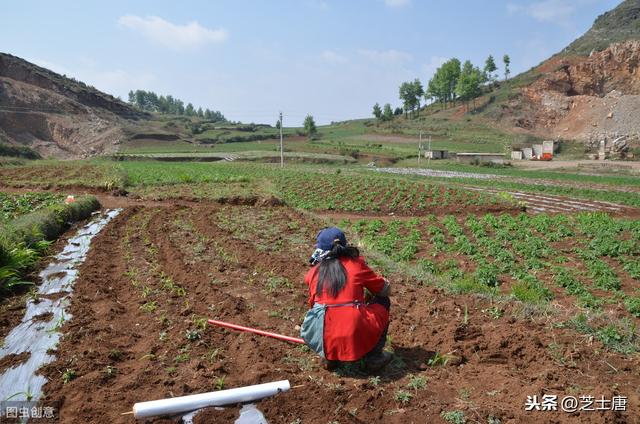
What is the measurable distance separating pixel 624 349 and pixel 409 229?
817 cm

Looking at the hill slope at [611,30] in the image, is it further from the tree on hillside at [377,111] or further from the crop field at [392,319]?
the crop field at [392,319]

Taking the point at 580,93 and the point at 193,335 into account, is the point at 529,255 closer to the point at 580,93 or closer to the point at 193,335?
the point at 193,335

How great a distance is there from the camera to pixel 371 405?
3881mm

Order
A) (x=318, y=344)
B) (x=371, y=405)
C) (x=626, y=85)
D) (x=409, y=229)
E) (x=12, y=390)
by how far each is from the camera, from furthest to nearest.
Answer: (x=626, y=85) < (x=409, y=229) < (x=318, y=344) < (x=12, y=390) < (x=371, y=405)

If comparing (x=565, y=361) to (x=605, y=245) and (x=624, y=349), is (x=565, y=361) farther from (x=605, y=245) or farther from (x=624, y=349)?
(x=605, y=245)

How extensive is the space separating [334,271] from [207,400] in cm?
165

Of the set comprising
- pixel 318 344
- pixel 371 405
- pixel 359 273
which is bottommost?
pixel 371 405

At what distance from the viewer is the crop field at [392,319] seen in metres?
3.98

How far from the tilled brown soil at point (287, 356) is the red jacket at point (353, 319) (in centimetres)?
36

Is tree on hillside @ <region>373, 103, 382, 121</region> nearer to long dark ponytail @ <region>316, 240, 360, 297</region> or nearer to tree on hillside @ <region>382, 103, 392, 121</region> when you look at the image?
tree on hillside @ <region>382, 103, 392, 121</region>

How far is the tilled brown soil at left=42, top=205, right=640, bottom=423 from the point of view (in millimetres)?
3838

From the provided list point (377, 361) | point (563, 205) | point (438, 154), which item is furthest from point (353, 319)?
point (438, 154)

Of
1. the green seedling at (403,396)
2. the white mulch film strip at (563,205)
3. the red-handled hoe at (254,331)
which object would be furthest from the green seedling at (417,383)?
the white mulch film strip at (563,205)

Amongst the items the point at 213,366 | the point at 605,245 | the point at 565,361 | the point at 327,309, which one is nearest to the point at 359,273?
the point at 327,309
